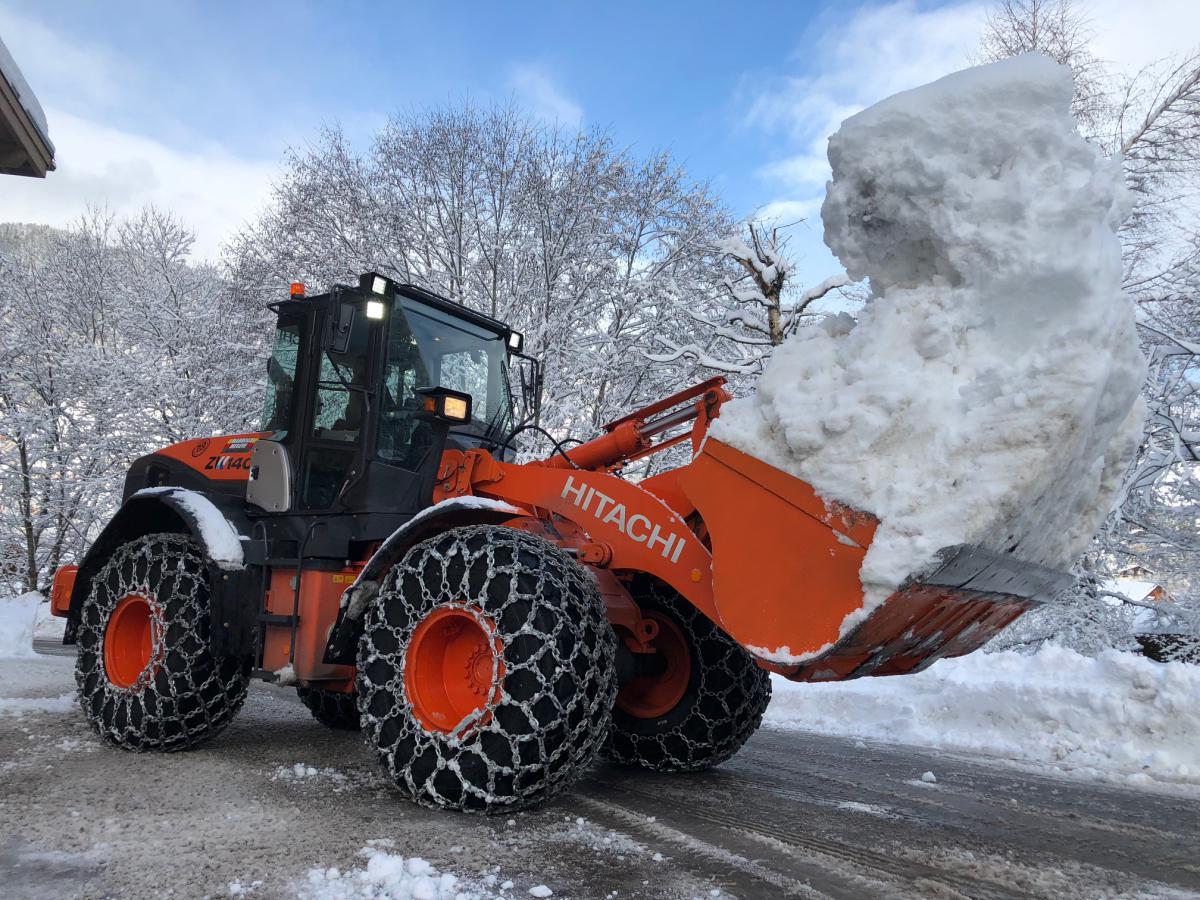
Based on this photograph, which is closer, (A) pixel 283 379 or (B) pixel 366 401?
(B) pixel 366 401

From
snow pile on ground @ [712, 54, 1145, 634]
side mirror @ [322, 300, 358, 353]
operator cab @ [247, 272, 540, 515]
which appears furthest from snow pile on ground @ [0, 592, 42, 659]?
snow pile on ground @ [712, 54, 1145, 634]

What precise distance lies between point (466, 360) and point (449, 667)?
209cm

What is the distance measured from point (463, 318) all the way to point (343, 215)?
1254 centimetres

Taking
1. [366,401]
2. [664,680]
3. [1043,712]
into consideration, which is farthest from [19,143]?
[1043,712]

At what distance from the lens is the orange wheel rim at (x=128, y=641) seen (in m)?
5.13

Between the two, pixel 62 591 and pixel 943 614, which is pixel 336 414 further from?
pixel 943 614

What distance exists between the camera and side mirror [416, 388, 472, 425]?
15.3 feet

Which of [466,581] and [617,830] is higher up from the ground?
[466,581]

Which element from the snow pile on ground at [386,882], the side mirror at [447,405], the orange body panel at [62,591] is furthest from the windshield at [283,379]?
the snow pile on ground at [386,882]

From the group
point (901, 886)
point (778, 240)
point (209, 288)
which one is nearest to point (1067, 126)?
point (901, 886)

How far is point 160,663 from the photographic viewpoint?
4.76 metres

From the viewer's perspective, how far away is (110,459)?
698 inches

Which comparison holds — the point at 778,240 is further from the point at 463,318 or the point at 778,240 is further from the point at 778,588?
the point at 778,588

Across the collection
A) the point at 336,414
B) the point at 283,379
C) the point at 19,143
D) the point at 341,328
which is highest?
the point at 19,143
